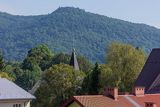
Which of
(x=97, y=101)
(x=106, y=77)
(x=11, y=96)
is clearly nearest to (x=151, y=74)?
(x=106, y=77)

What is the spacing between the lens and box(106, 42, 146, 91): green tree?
A: 77256mm

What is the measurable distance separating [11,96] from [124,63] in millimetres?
31685

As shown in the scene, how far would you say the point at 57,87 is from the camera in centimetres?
7662

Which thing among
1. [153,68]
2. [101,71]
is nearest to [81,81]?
[101,71]

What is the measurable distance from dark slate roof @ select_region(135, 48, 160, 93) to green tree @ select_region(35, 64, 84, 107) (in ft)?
33.8

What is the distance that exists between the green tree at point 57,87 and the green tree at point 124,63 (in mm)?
6096

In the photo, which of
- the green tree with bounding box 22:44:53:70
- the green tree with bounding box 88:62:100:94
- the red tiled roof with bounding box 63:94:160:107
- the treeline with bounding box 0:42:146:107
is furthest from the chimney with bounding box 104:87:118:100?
the green tree with bounding box 22:44:53:70

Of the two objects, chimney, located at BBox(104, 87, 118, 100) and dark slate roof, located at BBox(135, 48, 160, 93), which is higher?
chimney, located at BBox(104, 87, 118, 100)

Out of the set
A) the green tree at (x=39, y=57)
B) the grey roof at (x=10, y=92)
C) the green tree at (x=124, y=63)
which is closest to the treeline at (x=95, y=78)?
the green tree at (x=124, y=63)

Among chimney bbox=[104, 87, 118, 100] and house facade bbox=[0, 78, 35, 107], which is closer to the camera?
chimney bbox=[104, 87, 118, 100]

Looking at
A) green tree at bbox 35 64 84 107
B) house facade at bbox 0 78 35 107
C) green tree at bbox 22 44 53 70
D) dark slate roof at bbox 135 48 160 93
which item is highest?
house facade at bbox 0 78 35 107

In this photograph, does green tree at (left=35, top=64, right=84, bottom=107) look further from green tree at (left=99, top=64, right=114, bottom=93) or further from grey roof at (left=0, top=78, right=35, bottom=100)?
grey roof at (left=0, top=78, right=35, bottom=100)

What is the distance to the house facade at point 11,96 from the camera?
49.3 meters

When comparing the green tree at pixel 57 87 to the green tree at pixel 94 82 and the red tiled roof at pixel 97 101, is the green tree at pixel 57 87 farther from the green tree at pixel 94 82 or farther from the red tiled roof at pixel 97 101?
the red tiled roof at pixel 97 101
